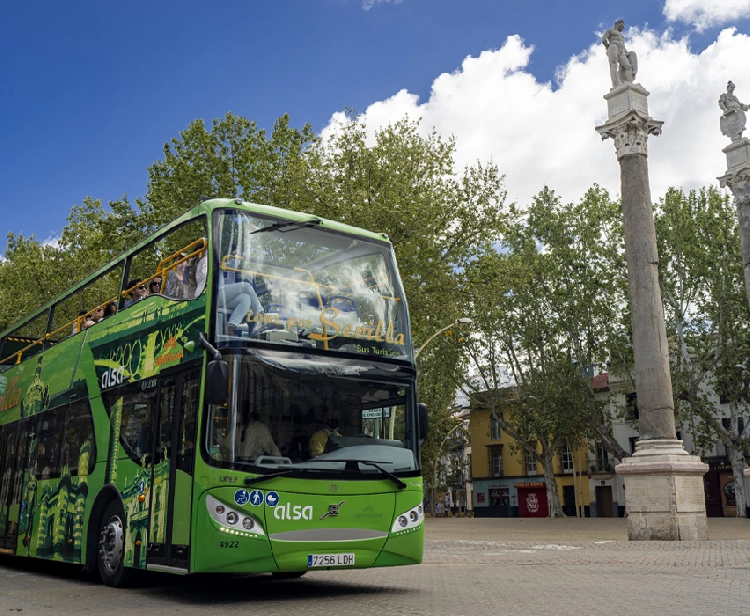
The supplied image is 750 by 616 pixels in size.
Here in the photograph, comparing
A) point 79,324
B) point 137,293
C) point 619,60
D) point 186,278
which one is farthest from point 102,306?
point 619,60

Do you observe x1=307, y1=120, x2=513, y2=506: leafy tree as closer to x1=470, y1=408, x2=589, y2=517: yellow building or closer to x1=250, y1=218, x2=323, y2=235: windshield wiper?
x1=250, y1=218, x2=323, y2=235: windshield wiper

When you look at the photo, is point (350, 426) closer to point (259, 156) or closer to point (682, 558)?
point (682, 558)

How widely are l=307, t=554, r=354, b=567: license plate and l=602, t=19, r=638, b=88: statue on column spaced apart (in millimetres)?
16663

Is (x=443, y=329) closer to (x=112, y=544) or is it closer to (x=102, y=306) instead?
(x=102, y=306)

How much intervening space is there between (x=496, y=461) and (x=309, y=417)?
62.7 m

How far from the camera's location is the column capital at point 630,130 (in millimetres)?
20891

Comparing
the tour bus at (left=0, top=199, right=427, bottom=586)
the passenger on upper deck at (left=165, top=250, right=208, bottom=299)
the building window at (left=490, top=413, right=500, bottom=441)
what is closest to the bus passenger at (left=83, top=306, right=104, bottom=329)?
the tour bus at (left=0, top=199, right=427, bottom=586)

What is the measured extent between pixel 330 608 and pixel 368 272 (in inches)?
157

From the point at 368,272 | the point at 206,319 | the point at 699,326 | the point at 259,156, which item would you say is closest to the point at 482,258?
the point at 259,156

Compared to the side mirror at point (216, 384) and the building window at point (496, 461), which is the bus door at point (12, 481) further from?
the building window at point (496, 461)

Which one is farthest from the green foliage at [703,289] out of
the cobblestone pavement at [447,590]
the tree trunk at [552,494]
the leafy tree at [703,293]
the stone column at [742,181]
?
the cobblestone pavement at [447,590]

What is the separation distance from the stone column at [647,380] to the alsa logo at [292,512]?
1164cm

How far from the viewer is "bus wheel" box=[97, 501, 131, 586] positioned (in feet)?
33.1

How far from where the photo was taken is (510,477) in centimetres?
6775
